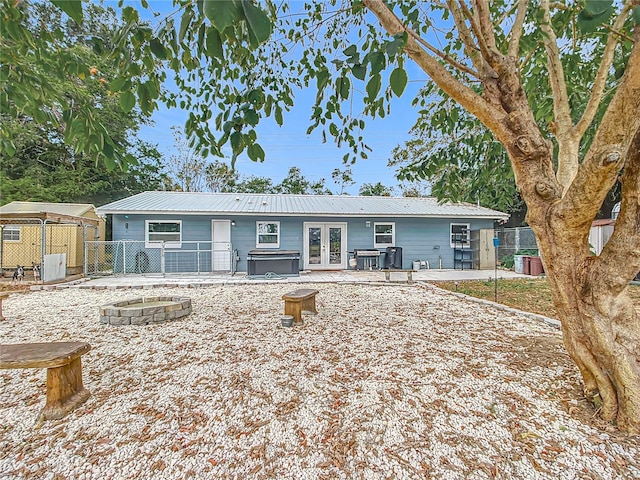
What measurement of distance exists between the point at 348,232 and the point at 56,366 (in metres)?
11.1

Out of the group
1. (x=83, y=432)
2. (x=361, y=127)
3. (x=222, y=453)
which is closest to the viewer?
(x=222, y=453)

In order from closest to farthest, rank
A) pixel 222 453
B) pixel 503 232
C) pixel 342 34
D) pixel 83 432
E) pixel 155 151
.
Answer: pixel 222 453, pixel 83 432, pixel 342 34, pixel 503 232, pixel 155 151

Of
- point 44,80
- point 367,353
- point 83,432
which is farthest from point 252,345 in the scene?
point 44,80

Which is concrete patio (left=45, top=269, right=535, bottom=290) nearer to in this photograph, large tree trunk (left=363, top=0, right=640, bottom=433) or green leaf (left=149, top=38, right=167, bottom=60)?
large tree trunk (left=363, top=0, right=640, bottom=433)

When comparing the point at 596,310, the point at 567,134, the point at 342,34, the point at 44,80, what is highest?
the point at 342,34

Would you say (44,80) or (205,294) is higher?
(44,80)

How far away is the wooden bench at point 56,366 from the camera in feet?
7.80

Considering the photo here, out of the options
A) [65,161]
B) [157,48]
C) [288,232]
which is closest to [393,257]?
[288,232]

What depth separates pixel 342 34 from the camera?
14.4 feet

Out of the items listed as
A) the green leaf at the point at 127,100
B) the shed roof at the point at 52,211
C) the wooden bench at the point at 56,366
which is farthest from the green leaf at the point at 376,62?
the shed roof at the point at 52,211

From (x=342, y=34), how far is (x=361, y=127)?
1.81 meters

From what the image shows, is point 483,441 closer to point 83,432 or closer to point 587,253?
point 587,253

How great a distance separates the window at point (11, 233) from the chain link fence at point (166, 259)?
7.06 ft

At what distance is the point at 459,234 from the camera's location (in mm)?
13656
